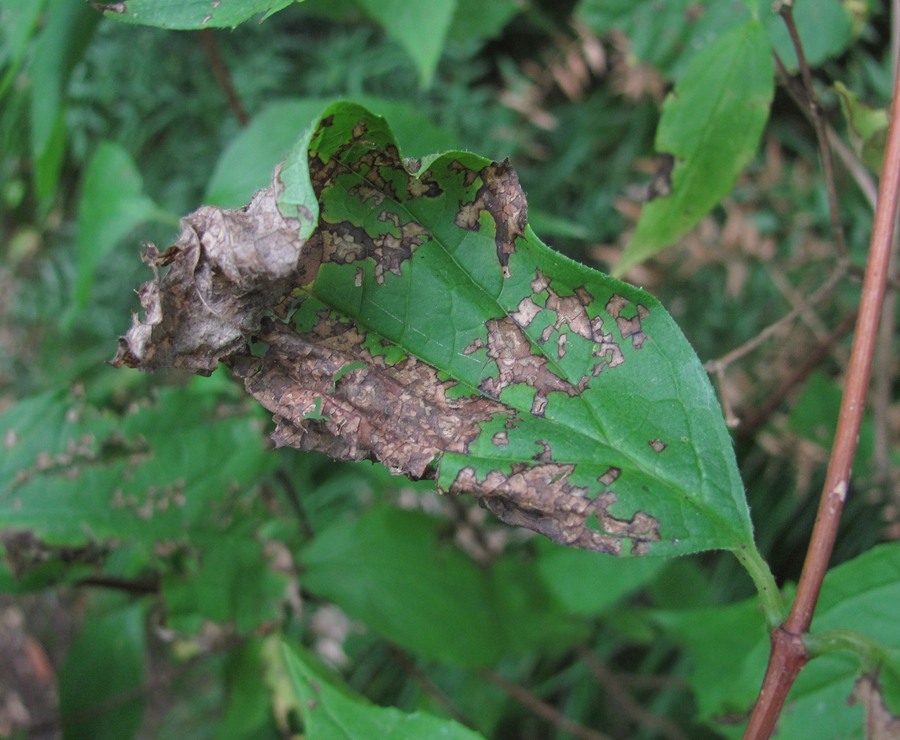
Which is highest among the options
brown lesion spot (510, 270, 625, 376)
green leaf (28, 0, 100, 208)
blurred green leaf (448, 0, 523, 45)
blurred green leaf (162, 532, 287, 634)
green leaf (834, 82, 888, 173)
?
blurred green leaf (448, 0, 523, 45)

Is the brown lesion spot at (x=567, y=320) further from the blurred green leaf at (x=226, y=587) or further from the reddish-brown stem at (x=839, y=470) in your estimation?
the blurred green leaf at (x=226, y=587)

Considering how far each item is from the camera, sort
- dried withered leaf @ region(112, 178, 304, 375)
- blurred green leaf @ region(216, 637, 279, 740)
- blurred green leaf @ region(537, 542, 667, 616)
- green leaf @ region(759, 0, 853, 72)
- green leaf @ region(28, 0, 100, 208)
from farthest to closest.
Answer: blurred green leaf @ region(537, 542, 667, 616) → blurred green leaf @ region(216, 637, 279, 740) → green leaf @ region(759, 0, 853, 72) → green leaf @ region(28, 0, 100, 208) → dried withered leaf @ region(112, 178, 304, 375)

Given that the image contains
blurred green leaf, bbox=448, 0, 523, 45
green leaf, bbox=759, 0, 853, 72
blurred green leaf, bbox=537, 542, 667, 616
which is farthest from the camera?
blurred green leaf, bbox=448, 0, 523, 45

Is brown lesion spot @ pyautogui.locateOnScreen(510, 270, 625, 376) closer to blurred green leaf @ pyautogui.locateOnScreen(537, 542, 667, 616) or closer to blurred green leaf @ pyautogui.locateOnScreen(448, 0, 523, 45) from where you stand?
blurred green leaf @ pyautogui.locateOnScreen(537, 542, 667, 616)

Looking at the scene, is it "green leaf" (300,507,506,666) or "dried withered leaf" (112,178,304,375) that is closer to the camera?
"dried withered leaf" (112,178,304,375)

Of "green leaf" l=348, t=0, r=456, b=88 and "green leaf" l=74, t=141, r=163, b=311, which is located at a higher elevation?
"green leaf" l=348, t=0, r=456, b=88

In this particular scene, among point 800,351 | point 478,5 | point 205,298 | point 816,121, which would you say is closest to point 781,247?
point 800,351

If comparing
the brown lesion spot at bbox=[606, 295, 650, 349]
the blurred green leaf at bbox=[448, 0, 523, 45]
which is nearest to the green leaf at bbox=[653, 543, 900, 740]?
the brown lesion spot at bbox=[606, 295, 650, 349]

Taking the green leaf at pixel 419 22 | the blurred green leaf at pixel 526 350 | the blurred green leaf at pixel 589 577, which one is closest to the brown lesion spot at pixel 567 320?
the blurred green leaf at pixel 526 350
